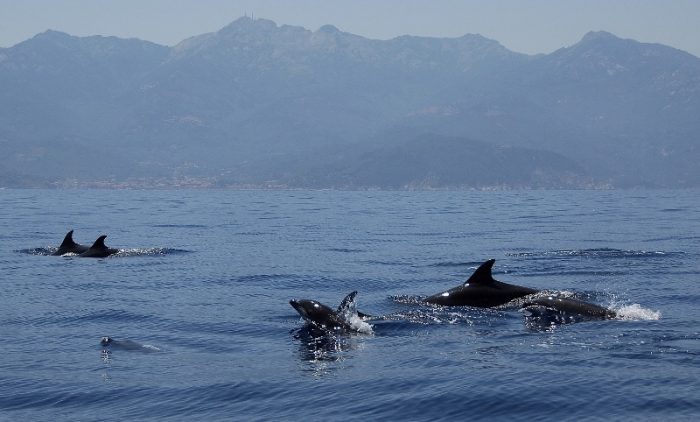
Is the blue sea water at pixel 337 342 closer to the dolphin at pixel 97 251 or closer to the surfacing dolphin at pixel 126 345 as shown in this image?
the surfacing dolphin at pixel 126 345

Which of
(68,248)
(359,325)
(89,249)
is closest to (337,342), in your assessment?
(359,325)

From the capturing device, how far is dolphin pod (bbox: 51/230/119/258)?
4222 centimetres

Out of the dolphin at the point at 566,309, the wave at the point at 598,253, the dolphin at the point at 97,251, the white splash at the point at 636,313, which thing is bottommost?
the wave at the point at 598,253

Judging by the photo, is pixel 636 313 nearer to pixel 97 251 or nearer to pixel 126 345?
pixel 126 345

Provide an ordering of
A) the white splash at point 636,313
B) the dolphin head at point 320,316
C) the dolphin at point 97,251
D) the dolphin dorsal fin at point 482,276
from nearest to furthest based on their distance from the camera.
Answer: the dolphin head at point 320,316 < the white splash at point 636,313 < the dolphin dorsal fin at point 482,276 < the dolphin at point 97,251

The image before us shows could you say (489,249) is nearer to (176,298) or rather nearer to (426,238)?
(426,238)

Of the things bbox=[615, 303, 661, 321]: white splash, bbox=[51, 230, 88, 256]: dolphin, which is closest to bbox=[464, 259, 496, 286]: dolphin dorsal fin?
bbox=[615, 303, 661, 321]: white splash

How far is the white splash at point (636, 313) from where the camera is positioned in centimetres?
2273

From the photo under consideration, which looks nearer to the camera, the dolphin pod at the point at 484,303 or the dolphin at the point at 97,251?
the dolphin pod at the point at 484,303

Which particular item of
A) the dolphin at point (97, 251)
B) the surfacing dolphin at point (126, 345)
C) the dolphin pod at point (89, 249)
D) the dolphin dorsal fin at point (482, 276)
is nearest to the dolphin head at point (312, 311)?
the surfacing dolphin at point (126, 345)

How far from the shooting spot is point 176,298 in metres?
28.5

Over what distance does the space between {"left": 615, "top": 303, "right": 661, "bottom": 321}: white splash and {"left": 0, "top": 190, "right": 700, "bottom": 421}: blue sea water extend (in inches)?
4.4

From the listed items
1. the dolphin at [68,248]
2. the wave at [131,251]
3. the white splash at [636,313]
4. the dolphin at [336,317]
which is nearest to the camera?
the dolphin at [336,317]

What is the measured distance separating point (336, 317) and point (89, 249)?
23.9 metres
